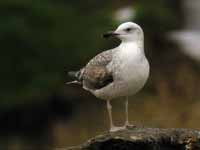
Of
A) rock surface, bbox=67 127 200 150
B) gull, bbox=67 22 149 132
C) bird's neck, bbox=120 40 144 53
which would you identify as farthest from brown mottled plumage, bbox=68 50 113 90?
rock surface, bbox=67 127 200 150

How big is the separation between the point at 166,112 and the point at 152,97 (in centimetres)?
135

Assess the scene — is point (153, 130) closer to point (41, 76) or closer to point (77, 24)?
point (41, 76)

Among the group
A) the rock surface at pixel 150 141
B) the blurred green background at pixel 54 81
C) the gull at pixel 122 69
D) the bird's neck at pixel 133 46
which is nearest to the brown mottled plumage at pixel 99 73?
the gull at pixel 122 69

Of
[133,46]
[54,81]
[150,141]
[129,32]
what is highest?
[129,32]

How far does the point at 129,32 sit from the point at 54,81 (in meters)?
9.25

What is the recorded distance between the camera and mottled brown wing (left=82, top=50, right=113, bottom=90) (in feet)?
35.5

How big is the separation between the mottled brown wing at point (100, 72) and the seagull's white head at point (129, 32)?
18 cm

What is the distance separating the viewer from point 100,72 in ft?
35.7

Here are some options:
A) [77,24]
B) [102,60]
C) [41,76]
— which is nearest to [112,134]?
[102,60]

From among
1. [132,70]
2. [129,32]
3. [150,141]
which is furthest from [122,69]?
[150,141]

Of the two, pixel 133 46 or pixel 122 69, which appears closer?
pixel 122 69

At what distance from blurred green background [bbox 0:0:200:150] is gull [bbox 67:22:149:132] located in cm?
686

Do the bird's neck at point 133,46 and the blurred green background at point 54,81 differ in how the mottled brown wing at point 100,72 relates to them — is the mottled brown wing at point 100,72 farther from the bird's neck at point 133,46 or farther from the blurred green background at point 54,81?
the blurred green background at point 54,81

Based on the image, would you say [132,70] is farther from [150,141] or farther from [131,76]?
[150,141]
